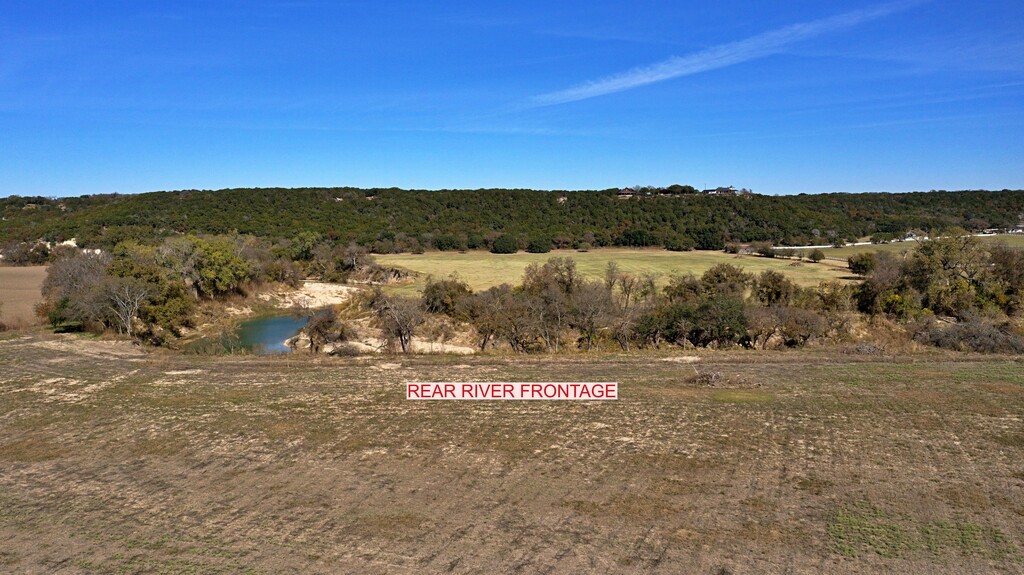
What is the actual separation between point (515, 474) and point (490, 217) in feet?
294

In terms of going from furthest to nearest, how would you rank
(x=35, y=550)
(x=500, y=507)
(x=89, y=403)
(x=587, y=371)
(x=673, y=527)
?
(x=587, y=371) < (x=89, y=403) < (x=500, y=507) < (x=673, y=527) < (x=35, y=550)

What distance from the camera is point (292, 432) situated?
57.9 feet

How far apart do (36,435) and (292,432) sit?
7370 mm

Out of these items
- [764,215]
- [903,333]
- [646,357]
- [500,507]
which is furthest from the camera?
[764,215]

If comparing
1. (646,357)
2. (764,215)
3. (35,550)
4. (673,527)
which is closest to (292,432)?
(35,550)

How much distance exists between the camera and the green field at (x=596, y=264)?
5638cm

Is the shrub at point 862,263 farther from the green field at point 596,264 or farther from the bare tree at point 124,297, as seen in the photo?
the bare tree at point 124,297

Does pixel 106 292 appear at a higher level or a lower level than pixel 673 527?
higher

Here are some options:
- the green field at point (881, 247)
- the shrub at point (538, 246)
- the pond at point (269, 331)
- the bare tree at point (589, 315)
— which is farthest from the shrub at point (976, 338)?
the shrub at point (538, 246)

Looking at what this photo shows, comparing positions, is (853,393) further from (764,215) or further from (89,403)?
(764,215)

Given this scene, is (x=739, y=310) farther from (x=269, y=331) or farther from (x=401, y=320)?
(x=269, y=331)

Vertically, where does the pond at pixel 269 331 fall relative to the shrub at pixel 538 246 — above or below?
below
